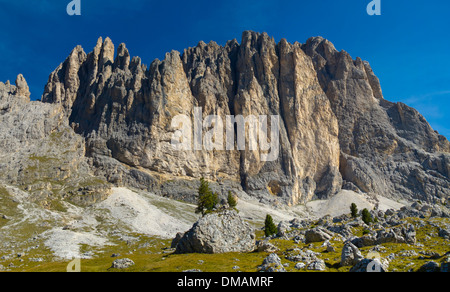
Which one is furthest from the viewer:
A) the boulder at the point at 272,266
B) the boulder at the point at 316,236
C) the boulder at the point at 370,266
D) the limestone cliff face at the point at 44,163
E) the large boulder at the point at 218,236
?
the limestone cliff face at the point at 44,163

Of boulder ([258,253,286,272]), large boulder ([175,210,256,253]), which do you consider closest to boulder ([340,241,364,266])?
boulder ([258,253,286,272])

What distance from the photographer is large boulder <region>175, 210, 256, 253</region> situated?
2039 inches

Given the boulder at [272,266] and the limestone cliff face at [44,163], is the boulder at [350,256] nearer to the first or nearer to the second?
the boulder at [272,266]

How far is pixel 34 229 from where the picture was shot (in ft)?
376

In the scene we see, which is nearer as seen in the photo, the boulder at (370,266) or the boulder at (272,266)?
the boulder at (370,266)

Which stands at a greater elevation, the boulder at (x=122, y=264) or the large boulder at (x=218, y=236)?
the large boulder at (x=218, y=236)

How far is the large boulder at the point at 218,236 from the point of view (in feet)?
170

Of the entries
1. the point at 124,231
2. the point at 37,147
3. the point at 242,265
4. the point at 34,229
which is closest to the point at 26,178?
the point at 37,147

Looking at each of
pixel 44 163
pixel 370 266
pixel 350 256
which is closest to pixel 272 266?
pixel 350 256

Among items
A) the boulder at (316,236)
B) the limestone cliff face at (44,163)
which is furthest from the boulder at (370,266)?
the limestone cliff face at (44,163)

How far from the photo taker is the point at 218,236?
173 feet

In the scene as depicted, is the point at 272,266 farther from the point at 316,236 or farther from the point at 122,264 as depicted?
the point at 316,236
